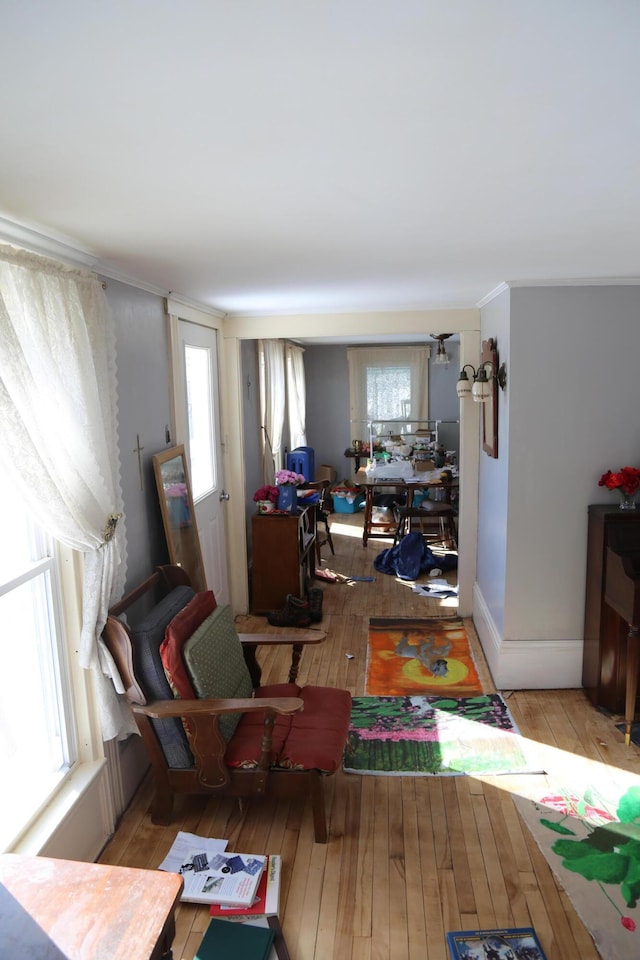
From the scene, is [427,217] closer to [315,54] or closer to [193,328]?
[315,54]

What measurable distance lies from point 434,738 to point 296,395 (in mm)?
6012

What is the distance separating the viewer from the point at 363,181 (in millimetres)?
1747

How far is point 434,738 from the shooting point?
3.58 meters

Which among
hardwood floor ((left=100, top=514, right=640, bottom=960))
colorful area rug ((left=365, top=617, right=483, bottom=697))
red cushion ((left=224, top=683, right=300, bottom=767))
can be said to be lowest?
hardwood floor ((left=100, top=514, right=640, bottom=960))

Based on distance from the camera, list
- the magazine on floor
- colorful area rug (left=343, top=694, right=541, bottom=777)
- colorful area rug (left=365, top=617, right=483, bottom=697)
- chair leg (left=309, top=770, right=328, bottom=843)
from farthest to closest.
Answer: colorful area rug (left=365, top=617, right=483, bottom=697), colorful area rug (left=343, top=694, right=541, bottom=777), chair leg (left=309, top=770, right=328, bottom=843), the magazine on floor

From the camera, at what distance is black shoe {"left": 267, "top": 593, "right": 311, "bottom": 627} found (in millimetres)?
5133

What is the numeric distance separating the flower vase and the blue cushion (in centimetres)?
257

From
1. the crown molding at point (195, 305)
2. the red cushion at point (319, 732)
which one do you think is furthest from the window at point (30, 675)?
the crown molding at point (195, 305)

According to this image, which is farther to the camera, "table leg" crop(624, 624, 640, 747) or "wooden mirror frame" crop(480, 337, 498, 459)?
"wooden mirror frame" crop(480, 337, 498, 459)

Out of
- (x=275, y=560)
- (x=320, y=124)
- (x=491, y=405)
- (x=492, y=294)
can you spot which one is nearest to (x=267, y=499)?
(x=275, y=560)

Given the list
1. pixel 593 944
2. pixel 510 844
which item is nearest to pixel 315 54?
pixel 593 944

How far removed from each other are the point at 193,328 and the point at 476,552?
2579 mm

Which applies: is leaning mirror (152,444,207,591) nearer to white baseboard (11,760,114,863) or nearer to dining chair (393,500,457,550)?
white baseboard (11,760,114,863)

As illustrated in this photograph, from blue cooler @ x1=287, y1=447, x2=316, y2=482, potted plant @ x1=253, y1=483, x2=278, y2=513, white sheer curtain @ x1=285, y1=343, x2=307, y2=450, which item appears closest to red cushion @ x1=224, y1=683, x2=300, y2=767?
potted plant @ x1=253, y1=483, x2=278, y2=513
